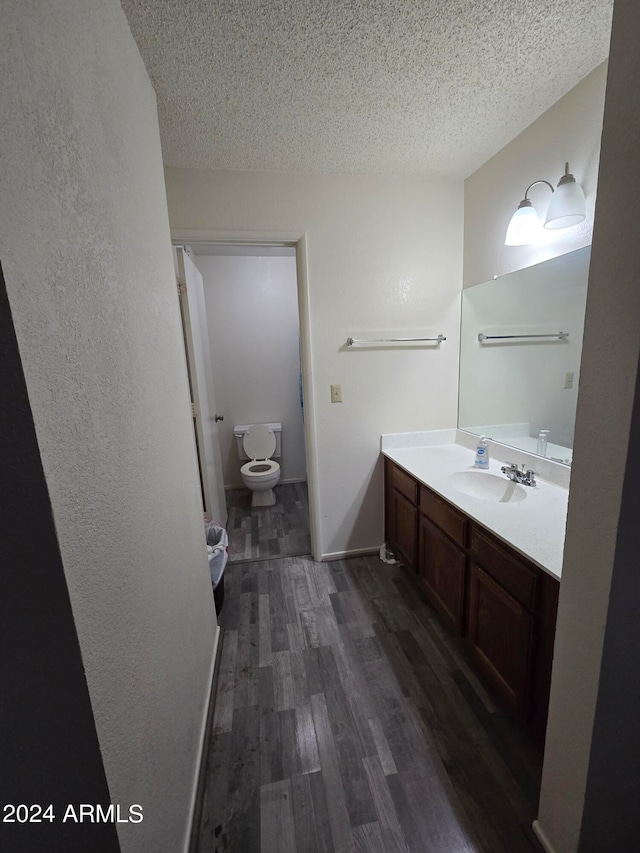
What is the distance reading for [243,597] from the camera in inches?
81.1

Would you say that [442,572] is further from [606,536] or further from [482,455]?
[606,536]

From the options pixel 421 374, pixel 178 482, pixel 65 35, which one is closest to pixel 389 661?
pixel 178 482

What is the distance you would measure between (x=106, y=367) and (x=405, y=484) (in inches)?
67.1

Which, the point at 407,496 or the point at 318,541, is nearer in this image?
the point at 407,496

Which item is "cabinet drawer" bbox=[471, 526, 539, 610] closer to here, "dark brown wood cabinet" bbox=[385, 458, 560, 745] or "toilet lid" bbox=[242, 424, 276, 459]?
"dark brown wood cabinet" bbox=[385, 458, 560, 745]

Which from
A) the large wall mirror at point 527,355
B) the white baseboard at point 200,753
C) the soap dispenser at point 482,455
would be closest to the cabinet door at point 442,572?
the soap dispenser at point 482,455

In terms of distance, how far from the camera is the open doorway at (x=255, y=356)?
11.2 ft

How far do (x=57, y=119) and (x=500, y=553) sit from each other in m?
1.63

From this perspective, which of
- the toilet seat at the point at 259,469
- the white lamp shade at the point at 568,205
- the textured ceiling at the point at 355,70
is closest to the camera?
the textured ceiling at the point at 355,70

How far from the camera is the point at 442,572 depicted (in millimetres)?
1662

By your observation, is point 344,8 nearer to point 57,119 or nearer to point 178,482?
point 57,119

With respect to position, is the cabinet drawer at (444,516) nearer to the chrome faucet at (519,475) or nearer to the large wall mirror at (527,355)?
the chrome faucet at (519,475)

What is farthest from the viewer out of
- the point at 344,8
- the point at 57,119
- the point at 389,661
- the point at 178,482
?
the point at 389,661

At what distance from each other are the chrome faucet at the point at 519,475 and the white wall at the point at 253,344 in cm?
240
